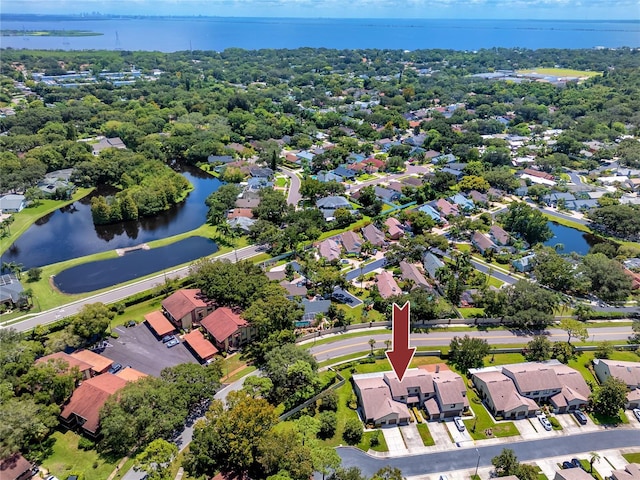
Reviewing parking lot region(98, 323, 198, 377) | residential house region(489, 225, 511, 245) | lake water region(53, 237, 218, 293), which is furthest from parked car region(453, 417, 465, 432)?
lake water region(53, 237, 218, 293)

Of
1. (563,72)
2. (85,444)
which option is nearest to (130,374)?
(85,444)

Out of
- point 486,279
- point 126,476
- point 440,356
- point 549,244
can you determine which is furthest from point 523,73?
point 126,476

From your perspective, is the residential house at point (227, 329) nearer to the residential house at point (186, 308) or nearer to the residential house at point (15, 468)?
the residential house at point (186, 308)

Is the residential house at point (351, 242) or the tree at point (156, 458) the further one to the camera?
the residential house at point (351, 242)

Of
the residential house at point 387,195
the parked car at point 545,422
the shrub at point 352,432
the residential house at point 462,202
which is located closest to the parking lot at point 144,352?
the shrub at point 352,432

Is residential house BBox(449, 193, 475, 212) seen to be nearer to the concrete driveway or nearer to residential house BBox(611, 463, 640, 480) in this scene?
the concrete driveway

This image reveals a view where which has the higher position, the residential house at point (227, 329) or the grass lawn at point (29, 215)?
the residential house at point (227, 329)

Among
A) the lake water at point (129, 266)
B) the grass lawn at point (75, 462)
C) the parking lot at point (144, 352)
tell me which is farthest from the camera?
the lake water at point (129, 266)
